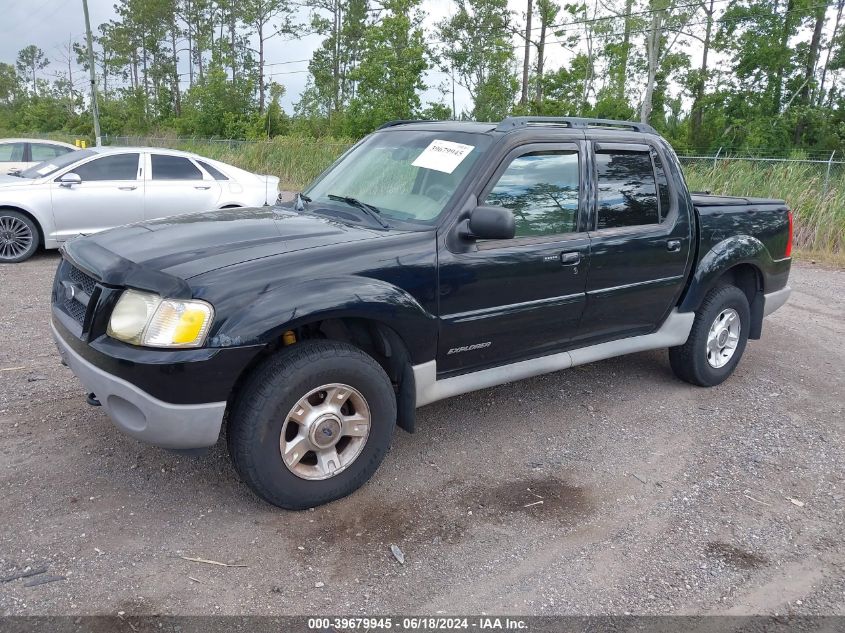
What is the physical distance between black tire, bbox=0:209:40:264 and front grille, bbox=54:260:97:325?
20.6ft

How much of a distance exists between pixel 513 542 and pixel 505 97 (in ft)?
142

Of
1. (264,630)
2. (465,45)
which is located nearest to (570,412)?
(264,630)

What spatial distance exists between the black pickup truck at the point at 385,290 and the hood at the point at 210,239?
18 mm

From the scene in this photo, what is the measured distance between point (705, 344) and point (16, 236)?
8.67 meters

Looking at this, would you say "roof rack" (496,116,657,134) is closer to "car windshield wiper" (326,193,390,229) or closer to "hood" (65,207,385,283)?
"car windshield wiper" (326,193,390,229)

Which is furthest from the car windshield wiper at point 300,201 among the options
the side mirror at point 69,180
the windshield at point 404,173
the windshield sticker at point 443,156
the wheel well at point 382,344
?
the side mirror at point 69,180

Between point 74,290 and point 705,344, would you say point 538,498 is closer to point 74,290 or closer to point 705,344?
point 705,344

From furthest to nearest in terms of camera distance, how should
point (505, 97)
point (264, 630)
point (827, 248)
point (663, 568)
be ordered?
1. point (505, 97)
2. point (827, 248)
3. point (663, 568)
4. point (264, 630)

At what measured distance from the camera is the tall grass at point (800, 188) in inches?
472

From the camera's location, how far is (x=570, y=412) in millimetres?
4871

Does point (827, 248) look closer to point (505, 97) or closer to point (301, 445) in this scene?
point (301, 445)

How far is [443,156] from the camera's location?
4.05m

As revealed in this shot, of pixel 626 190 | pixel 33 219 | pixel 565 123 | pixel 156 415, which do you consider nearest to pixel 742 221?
pixel 626 190

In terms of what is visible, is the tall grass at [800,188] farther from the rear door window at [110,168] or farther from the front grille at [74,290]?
the front grille at [74,290]
